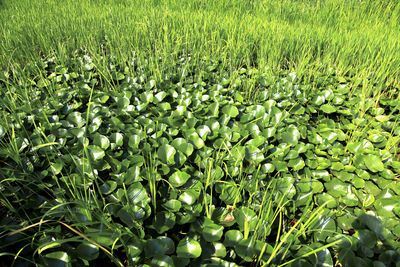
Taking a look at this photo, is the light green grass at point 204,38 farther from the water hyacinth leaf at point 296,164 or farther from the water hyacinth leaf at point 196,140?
the water hyacinth leaf at point 296,164

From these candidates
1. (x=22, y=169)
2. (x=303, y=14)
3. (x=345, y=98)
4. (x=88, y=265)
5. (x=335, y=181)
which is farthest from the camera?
(x=303, y=14)

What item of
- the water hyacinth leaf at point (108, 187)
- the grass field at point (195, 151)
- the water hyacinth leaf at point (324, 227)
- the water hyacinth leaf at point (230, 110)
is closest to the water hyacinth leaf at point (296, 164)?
the grass field at point (195, 151)

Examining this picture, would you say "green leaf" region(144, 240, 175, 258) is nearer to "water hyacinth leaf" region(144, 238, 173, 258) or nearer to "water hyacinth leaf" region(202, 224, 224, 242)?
"water hyacinth leaf" region(144, 238, 173, 258)

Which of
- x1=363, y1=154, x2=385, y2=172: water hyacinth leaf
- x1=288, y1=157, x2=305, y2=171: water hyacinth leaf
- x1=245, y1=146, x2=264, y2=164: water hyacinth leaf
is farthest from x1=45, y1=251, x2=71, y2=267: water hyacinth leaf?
x1=363, y1=154, x2=385, y2=172: water hyacinth leaf

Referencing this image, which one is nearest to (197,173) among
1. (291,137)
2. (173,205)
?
(173,205)

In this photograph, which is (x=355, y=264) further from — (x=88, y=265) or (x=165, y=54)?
(x=165, y=54)

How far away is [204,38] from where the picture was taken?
2.21 meters

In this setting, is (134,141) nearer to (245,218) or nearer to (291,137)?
(245,218)

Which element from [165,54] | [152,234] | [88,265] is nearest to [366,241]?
[152,234]

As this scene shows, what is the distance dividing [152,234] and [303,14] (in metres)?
3.00

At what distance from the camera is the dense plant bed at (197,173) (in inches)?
33.2

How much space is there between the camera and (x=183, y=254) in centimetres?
81

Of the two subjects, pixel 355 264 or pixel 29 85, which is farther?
pixel 29 85

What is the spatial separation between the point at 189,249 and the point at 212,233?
0.32 ft
